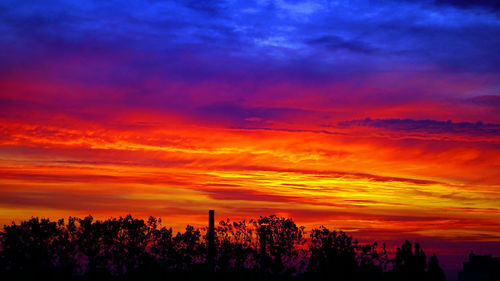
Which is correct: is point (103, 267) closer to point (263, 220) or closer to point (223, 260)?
point (223, 260)

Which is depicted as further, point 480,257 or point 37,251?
→ point 480,257

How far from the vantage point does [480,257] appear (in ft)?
338

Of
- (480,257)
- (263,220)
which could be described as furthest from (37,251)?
(480,257)

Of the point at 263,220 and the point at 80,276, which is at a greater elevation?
the point at 263,220

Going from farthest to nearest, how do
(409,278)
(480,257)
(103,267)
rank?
(480,257), (103,267), (409,278)

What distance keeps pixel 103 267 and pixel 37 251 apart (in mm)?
6338

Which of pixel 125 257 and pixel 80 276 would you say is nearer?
pixel 80 276

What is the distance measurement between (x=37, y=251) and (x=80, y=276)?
4613 millimetres

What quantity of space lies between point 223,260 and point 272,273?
4.97 m

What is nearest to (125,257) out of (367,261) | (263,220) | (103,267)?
(103,267)

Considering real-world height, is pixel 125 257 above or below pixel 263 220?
below

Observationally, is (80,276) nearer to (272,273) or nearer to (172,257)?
(172,257)

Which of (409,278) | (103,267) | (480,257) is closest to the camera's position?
(409,278)

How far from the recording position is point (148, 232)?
5597cm
